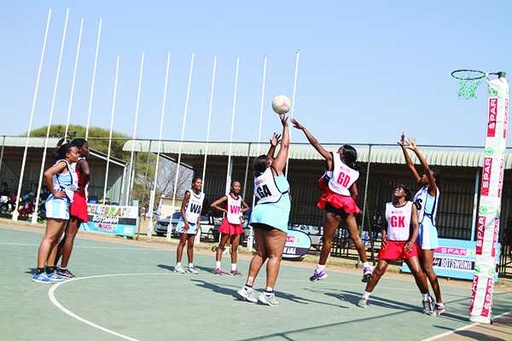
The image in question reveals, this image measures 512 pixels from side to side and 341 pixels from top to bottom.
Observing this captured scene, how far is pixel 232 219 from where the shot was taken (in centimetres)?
1330

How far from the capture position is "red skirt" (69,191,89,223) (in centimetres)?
915

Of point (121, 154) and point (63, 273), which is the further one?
point (121, 154)

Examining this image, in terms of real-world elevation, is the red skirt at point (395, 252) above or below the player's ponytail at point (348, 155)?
below

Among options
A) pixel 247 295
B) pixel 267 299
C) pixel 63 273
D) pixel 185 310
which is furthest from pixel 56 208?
pixel 267 299

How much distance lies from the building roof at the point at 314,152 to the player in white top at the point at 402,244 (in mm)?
12151

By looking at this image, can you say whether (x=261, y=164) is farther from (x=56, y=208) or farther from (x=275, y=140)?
(x=56, y=208)

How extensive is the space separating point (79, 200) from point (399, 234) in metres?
5.07

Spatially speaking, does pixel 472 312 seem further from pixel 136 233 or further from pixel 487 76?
pixel 136 233

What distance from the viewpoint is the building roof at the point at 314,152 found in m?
24.1

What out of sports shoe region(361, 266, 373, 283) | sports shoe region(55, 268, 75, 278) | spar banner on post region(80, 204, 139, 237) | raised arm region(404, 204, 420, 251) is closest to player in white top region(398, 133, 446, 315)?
raised arm region(404, 204, 420, 251)

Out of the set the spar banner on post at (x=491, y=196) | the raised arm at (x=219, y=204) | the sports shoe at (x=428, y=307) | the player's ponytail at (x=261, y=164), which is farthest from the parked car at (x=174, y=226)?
the spar banner on post at (x=491, y=196)

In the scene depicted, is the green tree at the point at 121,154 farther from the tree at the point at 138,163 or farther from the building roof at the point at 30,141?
the building roof at the point at 30,141

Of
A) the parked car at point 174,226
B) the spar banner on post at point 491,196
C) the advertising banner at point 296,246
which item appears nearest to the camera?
the spar banner on post at point 491,196

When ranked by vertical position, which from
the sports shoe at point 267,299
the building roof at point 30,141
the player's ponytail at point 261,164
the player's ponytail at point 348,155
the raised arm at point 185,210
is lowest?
the sports shoe at point 267,299
